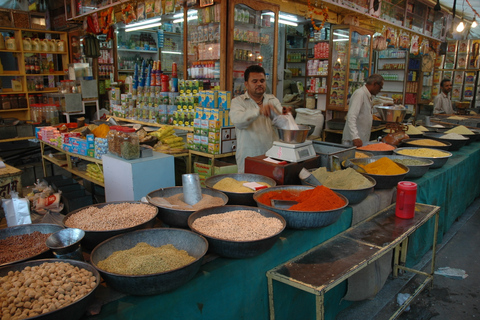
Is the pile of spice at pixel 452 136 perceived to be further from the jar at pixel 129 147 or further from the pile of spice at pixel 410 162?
the jar at pixel 129 147

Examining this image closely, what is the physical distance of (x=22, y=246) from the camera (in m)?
1.43

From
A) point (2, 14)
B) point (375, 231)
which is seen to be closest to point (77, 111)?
point (2, 14)

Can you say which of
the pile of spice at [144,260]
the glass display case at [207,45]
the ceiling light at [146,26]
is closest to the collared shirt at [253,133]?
the glass display case at [207,45]

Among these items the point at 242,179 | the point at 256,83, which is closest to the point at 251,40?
the point at 256,83

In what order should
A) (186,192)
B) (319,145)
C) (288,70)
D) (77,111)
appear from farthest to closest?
1. (288,70)
2. (77,111)
3. (319,145)
4. (186,192)

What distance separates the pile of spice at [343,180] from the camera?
2184 mm

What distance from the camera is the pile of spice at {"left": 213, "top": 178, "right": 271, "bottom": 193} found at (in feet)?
6.95

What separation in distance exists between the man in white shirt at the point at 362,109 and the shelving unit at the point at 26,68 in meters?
6.21

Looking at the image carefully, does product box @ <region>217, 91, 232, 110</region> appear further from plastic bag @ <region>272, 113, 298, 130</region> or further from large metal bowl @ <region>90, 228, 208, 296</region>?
large metal bowl @ <region>90, 228, 208, 296</region>

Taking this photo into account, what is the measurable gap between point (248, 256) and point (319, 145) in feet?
5.42

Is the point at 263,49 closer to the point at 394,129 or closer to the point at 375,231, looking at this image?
the point at 394,129

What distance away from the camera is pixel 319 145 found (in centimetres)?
295

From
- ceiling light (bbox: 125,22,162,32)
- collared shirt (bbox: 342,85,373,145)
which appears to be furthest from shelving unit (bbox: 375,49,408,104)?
ceiling light (bbox: 125,22,162,32)

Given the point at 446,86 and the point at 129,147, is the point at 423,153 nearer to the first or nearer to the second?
the point at 129,147
